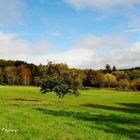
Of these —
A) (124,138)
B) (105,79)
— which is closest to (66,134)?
(124,138)

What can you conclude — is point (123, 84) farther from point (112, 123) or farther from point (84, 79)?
point (112, 123)

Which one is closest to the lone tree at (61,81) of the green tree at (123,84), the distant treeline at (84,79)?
the green tree at (123,84)

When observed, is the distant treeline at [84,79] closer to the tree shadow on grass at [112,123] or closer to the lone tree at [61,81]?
the lone tree at [61,81]

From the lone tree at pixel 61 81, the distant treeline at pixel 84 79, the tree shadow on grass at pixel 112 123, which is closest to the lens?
the tree shadow on grass at pixel 112 123

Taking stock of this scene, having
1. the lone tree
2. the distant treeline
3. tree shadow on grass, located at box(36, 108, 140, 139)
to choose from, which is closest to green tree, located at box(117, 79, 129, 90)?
the distant treeline

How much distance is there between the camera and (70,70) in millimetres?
79000

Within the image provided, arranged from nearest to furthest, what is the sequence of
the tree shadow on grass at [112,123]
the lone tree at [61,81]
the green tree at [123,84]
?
1. the tree shadow on grass at [112,123]
2. the lone tree at [61,81]
3. the green tree at [123,84]

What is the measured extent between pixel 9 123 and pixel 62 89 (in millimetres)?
54023

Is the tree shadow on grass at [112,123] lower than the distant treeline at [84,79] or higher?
lower

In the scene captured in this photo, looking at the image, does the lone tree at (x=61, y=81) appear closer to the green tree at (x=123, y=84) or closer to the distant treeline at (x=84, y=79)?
the green tree at (x=123, y=84)

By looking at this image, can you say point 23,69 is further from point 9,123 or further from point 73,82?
point 9,123

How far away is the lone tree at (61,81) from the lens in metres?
75.4

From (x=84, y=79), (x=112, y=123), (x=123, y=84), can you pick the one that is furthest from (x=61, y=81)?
(x=84, y=79)

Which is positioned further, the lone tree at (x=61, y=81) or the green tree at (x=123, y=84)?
the green tree at (x=123, y=84)
